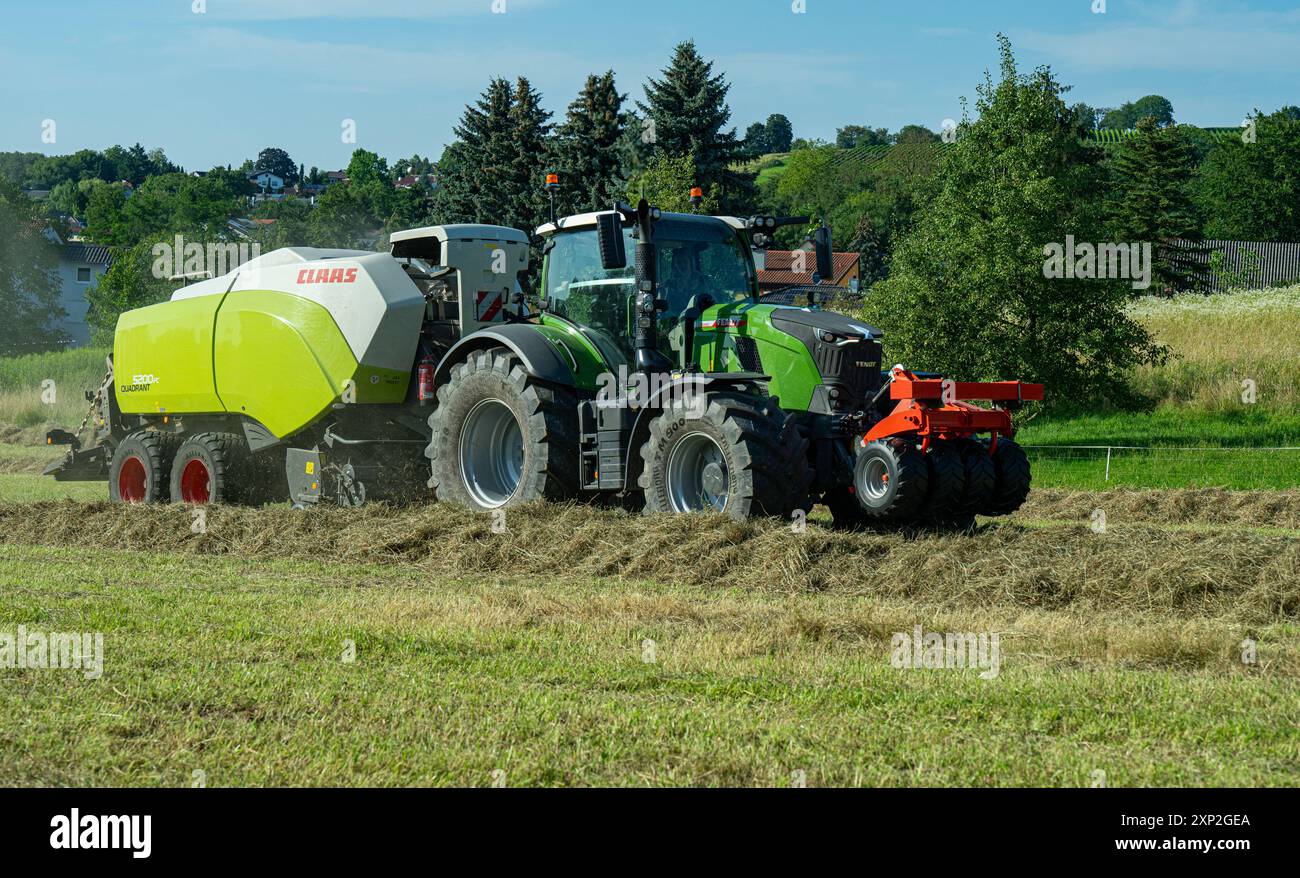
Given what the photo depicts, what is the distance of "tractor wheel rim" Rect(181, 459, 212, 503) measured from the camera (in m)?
15.8

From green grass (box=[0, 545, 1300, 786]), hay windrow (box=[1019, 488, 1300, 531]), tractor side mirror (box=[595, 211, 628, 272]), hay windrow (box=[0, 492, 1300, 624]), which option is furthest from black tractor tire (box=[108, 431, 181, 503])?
hay windrow (box=[1019, 488, 1300, 531])

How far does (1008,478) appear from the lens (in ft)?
37.2

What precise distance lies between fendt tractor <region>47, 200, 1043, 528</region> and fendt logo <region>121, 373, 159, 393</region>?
0.05 m

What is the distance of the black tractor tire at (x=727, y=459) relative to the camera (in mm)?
10773

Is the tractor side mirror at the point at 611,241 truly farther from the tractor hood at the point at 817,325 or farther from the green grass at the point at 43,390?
the green grass at the point at 43,390

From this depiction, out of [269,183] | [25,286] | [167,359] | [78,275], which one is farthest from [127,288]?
[269,183]

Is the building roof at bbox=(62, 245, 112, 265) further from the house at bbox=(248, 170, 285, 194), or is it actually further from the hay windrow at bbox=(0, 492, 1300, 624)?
the house at bbox=(248, 170, 285, 194)

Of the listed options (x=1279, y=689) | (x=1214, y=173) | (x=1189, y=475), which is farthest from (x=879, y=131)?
(x=1279, y=689)

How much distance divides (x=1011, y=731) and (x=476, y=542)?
694cm

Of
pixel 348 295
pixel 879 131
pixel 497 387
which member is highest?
pixel 879 131

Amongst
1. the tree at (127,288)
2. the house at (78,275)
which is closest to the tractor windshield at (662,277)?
the tree at (127,288)

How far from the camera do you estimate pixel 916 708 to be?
220 inches
